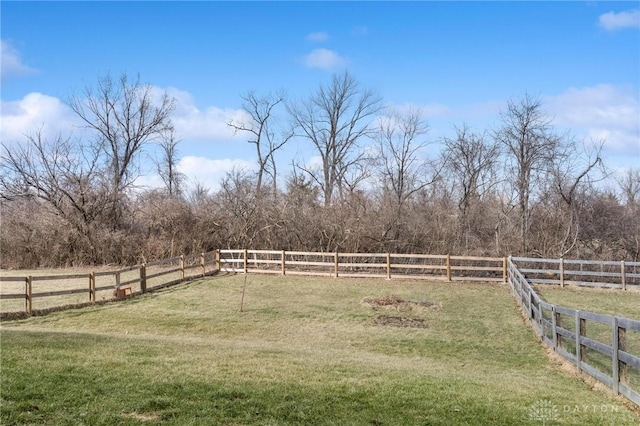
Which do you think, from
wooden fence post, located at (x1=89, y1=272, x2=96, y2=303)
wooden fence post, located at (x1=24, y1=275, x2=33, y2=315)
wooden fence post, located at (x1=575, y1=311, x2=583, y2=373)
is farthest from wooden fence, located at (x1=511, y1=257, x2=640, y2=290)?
wooden fence post, located at (x1=24, y1=275, x2=33, y2=315)

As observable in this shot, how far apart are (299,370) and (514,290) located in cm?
1258

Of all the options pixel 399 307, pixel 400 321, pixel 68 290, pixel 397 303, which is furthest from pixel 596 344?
pixel 68 290

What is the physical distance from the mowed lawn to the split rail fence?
468 millimetres

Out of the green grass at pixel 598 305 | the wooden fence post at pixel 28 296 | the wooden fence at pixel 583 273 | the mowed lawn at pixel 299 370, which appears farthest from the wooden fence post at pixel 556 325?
the wooden fence post at pixel 28 296

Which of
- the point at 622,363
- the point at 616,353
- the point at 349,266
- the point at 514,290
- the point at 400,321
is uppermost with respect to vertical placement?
the point at 616,353

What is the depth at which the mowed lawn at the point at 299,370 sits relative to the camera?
15.1 ft

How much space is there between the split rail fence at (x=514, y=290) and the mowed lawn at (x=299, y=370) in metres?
0.47

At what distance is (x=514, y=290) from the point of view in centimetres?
1700

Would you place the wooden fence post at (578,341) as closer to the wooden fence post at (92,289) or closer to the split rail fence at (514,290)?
the split rail fence at (514,290)

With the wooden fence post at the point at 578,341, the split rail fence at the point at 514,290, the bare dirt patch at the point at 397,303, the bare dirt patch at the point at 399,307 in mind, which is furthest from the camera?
the bare dirt patch at the point at 397,303

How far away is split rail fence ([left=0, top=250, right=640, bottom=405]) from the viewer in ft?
20.6

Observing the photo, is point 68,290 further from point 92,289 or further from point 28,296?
point 28,296

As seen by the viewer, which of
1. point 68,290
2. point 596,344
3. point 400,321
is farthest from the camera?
point 68,290

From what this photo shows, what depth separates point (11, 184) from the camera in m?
31.8
